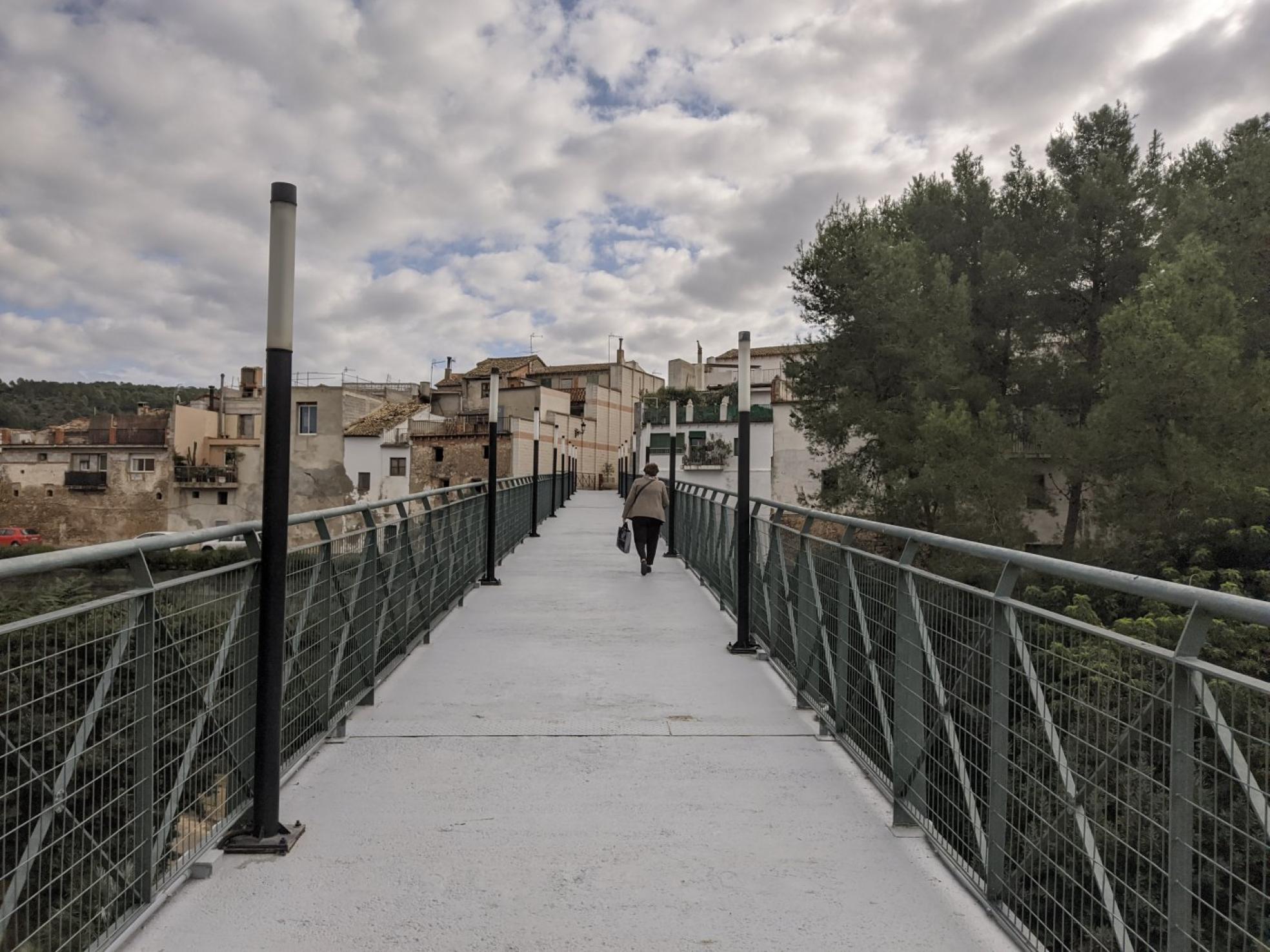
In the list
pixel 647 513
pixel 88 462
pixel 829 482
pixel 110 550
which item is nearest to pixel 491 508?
pixel 647 513

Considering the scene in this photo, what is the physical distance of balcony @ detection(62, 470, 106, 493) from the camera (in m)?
45.2

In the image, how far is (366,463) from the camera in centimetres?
4534

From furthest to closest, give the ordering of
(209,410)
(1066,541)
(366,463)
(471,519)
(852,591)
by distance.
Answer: (209,410)
(366,463)
(1066,541)
(471,519)
(852,591)

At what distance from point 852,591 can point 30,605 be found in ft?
10.6

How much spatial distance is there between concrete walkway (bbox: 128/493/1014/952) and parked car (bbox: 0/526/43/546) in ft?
149

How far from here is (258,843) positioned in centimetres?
278

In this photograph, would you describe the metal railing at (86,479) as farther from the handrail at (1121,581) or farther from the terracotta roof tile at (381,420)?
the handrail at (1121,581)

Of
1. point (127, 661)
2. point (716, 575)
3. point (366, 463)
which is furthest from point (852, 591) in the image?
point (366, 463)

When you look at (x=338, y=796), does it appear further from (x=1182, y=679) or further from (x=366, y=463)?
(x=366, y=463)

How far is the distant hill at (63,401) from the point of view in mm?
62469

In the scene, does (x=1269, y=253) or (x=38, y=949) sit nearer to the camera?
(x=38, y=949)

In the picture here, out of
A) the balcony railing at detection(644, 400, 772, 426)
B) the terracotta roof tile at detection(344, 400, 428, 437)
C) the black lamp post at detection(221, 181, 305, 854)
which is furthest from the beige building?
the black lamp post at detection(221, 181, 305, 854)

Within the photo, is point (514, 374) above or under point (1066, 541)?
above

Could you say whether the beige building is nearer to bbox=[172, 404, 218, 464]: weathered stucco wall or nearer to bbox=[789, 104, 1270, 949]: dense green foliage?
bbox=[172, 404, 218, 464]: weathered stucco wall
